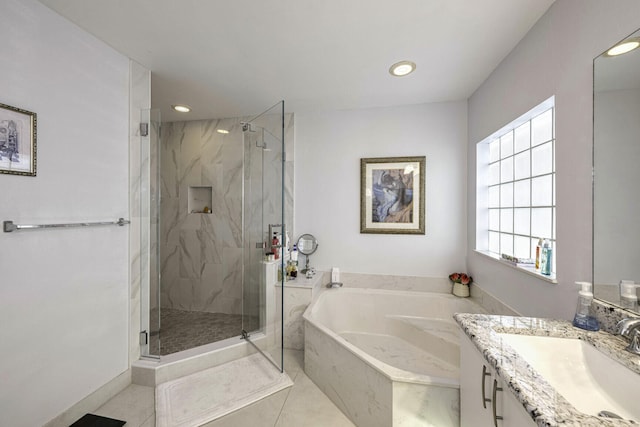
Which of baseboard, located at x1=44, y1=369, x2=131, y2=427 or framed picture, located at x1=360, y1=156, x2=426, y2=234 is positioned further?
framed picture, located at x1=360, y1=156, x2=426, y2=234

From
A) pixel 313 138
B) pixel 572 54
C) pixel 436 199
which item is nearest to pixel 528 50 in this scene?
pixel 572 54

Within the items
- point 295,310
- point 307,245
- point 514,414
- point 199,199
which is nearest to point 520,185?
point 514,414

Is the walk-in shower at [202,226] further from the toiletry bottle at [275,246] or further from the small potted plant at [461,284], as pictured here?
the small potted plant at [461,284]

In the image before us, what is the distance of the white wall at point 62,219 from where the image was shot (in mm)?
1265

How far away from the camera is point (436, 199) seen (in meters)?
2.56

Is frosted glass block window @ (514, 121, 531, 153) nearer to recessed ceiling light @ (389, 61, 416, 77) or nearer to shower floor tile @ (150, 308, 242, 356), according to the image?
recessed ceiling light @ (389, 61, 416, 77)

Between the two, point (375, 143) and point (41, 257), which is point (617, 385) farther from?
point (41, 257)

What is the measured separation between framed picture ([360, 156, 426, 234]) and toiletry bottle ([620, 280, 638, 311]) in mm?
1615

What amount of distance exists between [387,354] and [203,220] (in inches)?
99.9

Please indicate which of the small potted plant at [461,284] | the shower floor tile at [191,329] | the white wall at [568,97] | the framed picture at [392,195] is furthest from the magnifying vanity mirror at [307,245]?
the white wall at [568,97]

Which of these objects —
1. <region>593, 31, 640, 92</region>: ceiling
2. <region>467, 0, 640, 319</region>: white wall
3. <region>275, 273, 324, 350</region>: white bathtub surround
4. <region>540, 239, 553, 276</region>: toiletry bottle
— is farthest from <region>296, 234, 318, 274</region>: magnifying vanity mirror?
<region>593, 31, 640, 92</region>: ceiling

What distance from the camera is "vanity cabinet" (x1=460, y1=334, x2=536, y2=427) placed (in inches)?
29.5

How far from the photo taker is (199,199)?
3.27 m

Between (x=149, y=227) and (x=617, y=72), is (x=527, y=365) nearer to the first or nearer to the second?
(x=617, y=72)
